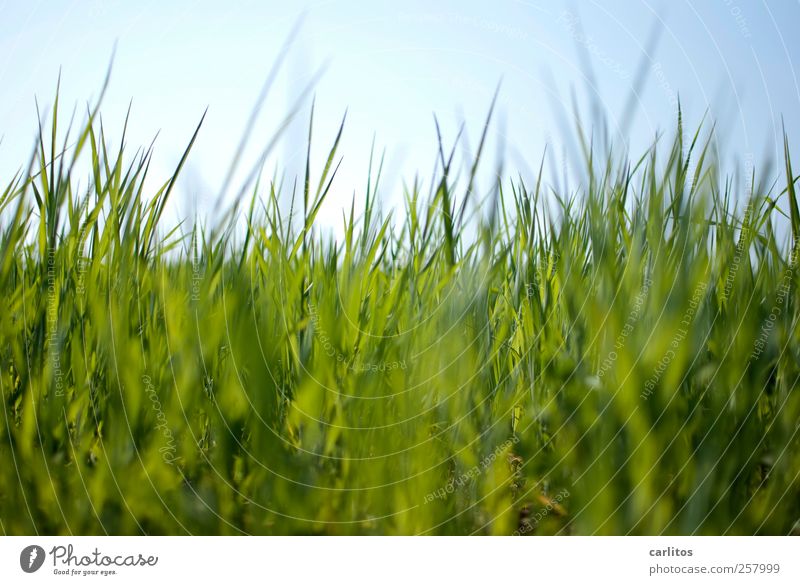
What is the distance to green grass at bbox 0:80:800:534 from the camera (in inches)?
23.0

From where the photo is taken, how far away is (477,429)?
620 mm

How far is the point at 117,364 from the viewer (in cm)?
63

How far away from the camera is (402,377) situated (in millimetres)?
625

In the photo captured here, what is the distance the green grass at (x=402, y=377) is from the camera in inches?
23.0

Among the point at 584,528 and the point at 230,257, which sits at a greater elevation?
the point at 230,257

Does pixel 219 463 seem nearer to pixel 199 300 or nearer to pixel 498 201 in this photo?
pixel 199 300

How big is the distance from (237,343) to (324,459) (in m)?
0.15

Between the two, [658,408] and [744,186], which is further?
[744,186]
